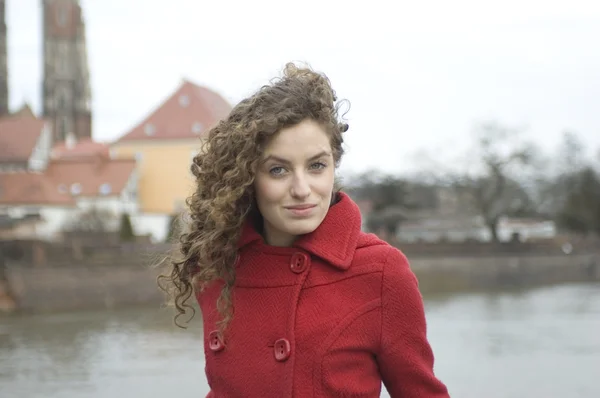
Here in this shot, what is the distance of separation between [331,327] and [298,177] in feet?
0.96

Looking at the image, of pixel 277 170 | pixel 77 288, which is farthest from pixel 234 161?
pixel 77 288

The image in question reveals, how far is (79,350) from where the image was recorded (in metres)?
18.6

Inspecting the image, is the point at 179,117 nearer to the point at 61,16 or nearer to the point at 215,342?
the point at 61,16

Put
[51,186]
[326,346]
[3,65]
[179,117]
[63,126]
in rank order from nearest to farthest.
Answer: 1. [326,346]
2. [51,186]
3. [179,117]
4. [3,65]
5. [63,126]

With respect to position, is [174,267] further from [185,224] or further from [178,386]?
[178,386]

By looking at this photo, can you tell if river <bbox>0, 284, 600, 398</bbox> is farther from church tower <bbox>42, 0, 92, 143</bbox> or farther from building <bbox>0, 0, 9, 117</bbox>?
church tower <bbox>42, 0, 92, 143</bbox>

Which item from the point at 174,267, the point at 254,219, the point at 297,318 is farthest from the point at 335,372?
the point at 174,267

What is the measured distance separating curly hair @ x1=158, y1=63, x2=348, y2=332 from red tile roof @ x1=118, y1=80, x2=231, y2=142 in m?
40.3

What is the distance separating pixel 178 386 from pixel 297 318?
1307 centimetres

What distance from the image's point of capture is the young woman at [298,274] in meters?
1.61

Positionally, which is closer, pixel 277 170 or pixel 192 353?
pixel 277 170

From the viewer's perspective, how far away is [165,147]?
4216 centimetres

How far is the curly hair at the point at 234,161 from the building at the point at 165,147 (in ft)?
123

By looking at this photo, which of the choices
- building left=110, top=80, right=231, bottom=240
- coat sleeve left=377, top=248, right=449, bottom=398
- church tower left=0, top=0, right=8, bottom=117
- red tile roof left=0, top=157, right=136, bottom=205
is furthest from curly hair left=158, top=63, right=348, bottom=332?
church tower left=0, top=0, right=8, bottom=117
